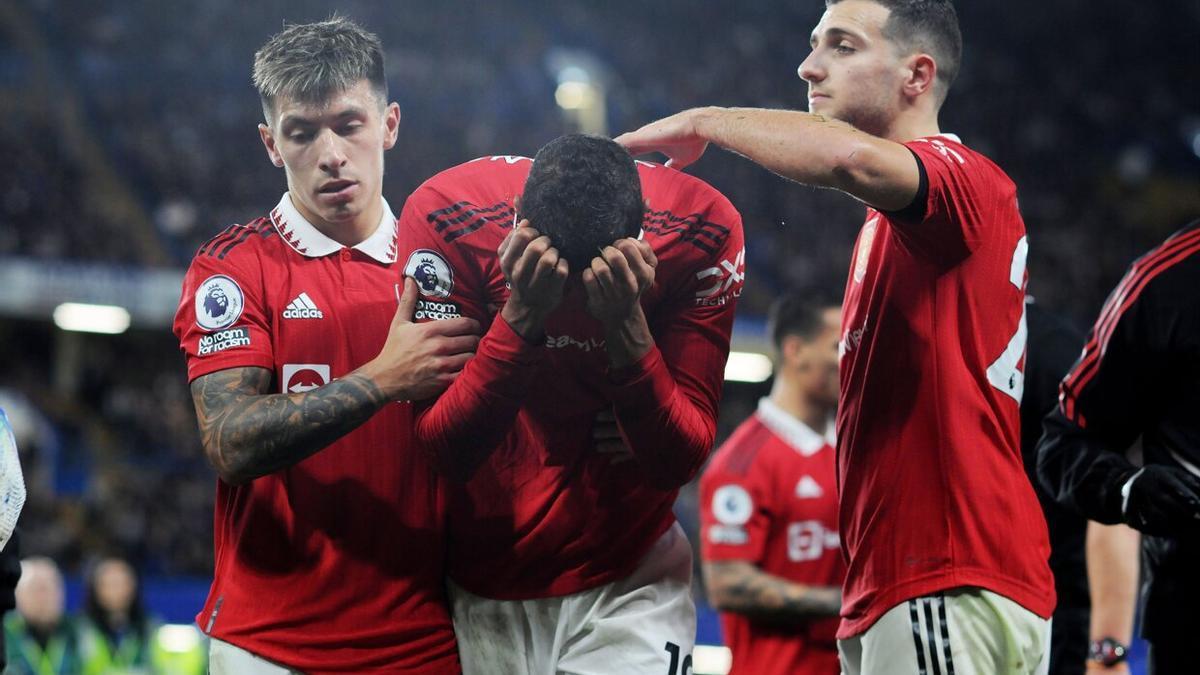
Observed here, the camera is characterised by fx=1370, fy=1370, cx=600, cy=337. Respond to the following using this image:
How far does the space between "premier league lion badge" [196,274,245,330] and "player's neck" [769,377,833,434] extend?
120 inches

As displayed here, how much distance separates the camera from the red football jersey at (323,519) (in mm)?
3234

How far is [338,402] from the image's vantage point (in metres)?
3.00

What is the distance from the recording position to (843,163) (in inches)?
111

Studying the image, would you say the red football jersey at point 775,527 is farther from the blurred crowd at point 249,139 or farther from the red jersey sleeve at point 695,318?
the blurred crowd at point 249,139

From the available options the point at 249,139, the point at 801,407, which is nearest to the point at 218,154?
the point at 249,139

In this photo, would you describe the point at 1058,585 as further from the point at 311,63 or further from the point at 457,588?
the point at 311,63

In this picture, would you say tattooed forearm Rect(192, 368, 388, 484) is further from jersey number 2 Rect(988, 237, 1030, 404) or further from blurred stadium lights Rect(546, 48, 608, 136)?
blurred stadium lights Rect(546, 48, 608, 136)

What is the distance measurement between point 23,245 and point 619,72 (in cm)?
863

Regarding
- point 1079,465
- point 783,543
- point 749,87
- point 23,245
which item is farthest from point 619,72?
point 1079,465

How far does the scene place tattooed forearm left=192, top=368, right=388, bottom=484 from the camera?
2996mm

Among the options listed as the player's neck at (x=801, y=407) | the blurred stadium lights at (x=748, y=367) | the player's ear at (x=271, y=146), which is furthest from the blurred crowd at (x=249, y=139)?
the player's ear at (x=271, y=146)

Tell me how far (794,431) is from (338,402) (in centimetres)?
301

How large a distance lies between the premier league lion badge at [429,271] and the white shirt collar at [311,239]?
0.46 metres

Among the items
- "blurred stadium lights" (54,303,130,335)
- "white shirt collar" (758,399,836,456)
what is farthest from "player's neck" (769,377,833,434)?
"blurred stadium lights" (54,303,130,335)
